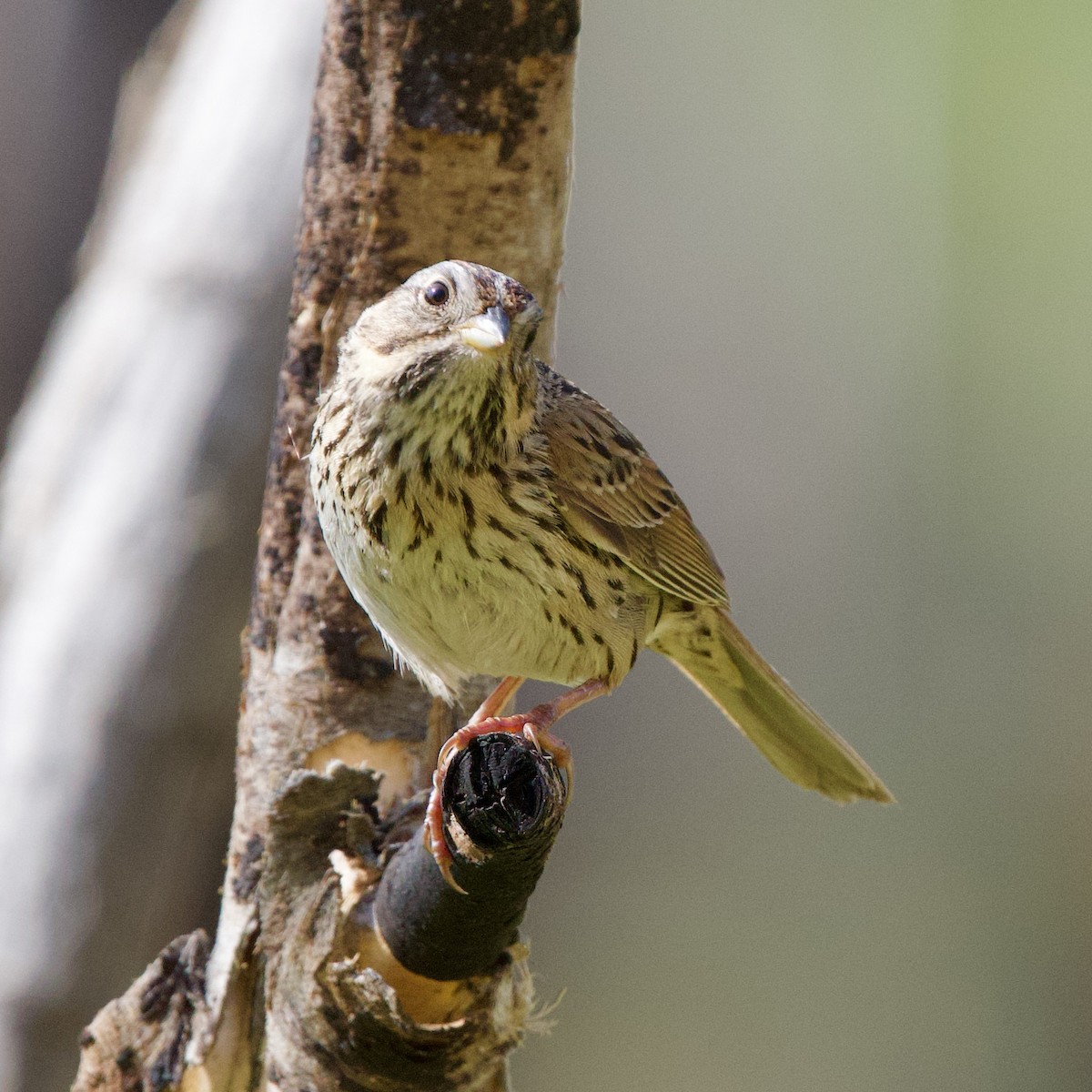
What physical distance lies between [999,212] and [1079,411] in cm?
108

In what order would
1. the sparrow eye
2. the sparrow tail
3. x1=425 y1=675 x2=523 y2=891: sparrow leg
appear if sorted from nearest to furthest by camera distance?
x1=425 y1=675 x2=523 y2=891: sparrow leg < the sparrow eye < the sparrow tail

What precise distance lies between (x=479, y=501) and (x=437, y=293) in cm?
39

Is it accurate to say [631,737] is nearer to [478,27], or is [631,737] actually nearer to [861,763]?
[861,763]

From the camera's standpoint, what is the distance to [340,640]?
2.94m

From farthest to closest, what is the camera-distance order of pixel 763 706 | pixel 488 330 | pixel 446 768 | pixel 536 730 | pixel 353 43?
pixel 763 706 → pixel 353 43 → pixel 536 730 → pixel 488 330 → pixel 446 768

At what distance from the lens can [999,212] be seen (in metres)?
6.81

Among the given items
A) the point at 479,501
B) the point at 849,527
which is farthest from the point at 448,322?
the point at 849,527

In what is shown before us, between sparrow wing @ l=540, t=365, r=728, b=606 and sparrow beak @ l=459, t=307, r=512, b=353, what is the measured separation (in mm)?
332

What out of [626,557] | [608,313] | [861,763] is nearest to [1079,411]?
[608,313]

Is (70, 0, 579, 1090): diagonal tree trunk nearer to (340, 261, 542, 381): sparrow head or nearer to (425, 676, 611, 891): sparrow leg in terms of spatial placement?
(425, 676, 611, 891): sparrow leg

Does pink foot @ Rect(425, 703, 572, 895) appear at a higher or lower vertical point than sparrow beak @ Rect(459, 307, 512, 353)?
lower

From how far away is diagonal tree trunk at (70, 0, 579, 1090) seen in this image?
100 inches

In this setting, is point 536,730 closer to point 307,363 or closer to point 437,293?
point 437,293

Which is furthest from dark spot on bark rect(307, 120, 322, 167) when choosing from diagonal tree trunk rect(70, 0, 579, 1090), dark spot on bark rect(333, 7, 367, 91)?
dark spot on bark rect(333, 7, 367, 91)
